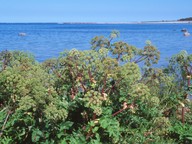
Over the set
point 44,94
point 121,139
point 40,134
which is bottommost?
point 121,139

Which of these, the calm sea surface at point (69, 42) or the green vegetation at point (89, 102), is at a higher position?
the green vegetation at point (89, 102)

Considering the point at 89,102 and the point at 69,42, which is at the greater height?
the point at 89,102

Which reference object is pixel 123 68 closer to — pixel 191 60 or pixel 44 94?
pixel 44 94

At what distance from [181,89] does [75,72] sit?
231 centimetres

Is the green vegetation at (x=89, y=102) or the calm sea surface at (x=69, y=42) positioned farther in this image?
the calm sea surface at (x=69, y=42)

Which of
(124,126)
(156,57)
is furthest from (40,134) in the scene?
(156,57)

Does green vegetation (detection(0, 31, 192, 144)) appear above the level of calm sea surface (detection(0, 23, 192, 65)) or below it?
above

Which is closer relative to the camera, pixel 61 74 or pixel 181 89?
pixel 61 74

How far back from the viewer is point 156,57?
6113 mm

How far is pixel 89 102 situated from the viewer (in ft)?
14.4

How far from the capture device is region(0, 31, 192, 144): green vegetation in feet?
14.4

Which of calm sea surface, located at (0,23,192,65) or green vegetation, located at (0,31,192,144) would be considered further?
calm sea surface, located at (0,23,192,65)

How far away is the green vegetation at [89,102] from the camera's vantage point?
4375 mm

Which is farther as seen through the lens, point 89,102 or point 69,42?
point 69,42
